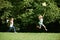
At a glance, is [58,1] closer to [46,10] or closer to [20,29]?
[46,10]

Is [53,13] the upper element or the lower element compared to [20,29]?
upper

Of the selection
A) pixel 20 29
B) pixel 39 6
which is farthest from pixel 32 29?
pixel 39 6

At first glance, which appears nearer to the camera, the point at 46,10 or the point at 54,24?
the point at 46,10

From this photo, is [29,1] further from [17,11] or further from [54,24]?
[54,24]

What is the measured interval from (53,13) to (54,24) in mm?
2364

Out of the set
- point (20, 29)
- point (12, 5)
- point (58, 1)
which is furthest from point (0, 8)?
point (58, 1)

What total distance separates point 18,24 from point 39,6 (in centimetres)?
224

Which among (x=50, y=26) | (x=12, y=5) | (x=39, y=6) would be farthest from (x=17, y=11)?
(x=50, y=26)

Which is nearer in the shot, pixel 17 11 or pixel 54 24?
pixel 17 11

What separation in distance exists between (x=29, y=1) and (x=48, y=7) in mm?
1325

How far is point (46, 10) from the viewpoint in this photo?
16.7m

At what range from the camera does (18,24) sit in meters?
18.0

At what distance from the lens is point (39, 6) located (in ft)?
55.1

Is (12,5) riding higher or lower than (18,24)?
higher
